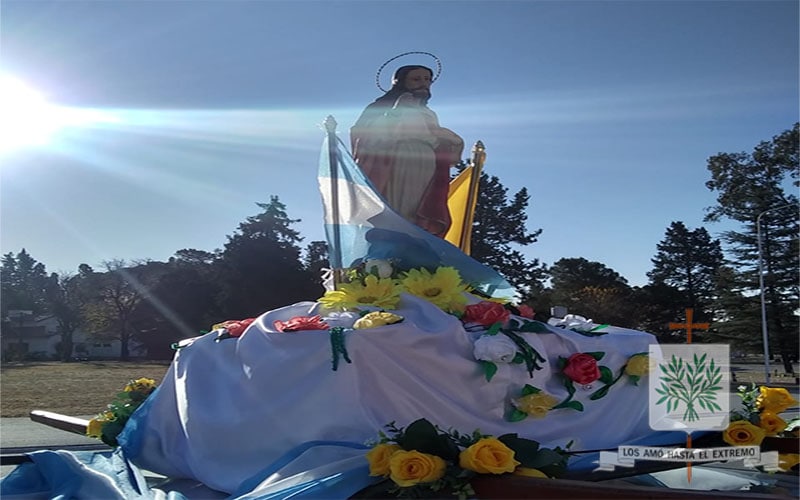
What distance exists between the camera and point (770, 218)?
33.4 m

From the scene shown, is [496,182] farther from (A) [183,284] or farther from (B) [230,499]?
(B) [230,499]

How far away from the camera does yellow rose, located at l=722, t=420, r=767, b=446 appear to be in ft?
14.4

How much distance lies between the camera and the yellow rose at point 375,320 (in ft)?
14.0

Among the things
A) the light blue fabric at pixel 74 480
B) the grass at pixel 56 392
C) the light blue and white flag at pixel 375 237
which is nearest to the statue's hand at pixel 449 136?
the light blue and white flag at pixel 375 237

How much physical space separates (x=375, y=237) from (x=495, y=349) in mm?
1570

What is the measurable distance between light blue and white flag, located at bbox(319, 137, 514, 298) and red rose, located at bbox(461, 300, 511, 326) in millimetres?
611

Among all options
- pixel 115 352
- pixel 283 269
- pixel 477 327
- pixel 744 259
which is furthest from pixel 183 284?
pixel 477 327

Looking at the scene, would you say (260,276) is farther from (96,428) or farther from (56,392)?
(96,428)

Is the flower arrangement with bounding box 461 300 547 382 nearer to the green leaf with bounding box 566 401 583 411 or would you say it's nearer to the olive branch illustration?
the green leaf with bounding box 566 401 583 411

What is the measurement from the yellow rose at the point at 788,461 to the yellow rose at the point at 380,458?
9.29ft

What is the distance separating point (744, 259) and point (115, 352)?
4202 centimetres

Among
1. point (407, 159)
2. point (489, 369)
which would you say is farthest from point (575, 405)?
point (407, 159)

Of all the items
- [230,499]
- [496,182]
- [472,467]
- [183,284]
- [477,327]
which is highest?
[496,182]

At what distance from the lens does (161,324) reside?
37031mm
